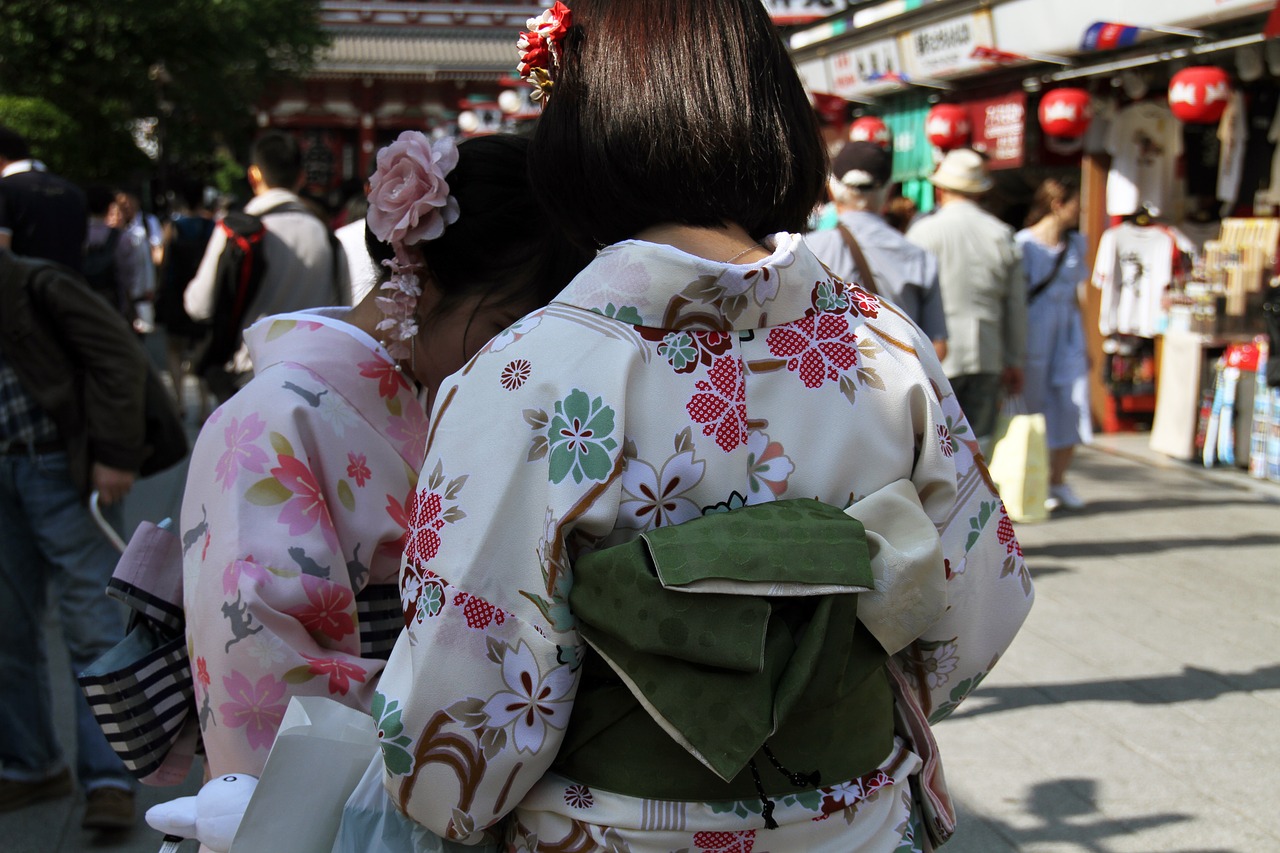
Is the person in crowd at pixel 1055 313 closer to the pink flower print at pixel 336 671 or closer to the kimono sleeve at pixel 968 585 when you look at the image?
the kimono sleeve at pixel 968 585

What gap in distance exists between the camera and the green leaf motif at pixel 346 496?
1720 millimetres

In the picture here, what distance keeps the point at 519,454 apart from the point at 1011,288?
4892mm

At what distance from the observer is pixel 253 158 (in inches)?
219

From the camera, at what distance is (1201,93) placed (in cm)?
686

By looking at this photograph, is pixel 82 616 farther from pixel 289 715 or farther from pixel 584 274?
pixel 584 274

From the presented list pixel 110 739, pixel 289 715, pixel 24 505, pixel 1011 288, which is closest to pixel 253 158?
pixel 24 505

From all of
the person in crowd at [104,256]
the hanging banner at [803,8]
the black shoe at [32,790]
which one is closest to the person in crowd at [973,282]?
the black shoe at [32,790]

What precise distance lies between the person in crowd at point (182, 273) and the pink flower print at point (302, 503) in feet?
22.1

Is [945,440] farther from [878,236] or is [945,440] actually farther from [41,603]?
[878,236]

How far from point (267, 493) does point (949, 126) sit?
8.40 m

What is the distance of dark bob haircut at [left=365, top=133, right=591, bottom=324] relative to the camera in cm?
179

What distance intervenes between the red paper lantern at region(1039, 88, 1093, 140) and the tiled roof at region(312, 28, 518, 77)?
1868 centimetres

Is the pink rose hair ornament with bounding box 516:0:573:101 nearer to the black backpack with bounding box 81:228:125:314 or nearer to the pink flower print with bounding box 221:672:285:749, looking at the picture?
the pink flower print with bounding box 221:672:285:749

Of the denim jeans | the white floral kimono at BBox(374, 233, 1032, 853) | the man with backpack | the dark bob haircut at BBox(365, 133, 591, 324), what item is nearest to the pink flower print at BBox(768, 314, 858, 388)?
the white floral kimono at BBox(374, 233, 1032, 853)
